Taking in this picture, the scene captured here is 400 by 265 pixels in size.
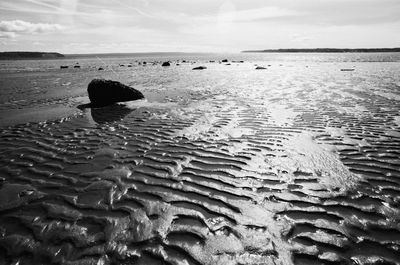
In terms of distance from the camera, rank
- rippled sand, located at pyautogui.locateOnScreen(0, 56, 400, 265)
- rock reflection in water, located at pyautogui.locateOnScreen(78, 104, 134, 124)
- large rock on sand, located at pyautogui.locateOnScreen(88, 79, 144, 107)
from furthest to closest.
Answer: large rock on sand, located at pyautogui.locateOnScreen(88, 79, 144, 107), rock reflection in water, located at pyautogui.locateOnScreen(78, 104, 134, 124), rippled sand, located at pyautogui.locateOnScreen(0, 56, 400, 265)

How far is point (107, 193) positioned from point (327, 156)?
6144 millimetres

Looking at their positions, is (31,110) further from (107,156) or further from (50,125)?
(107,156)

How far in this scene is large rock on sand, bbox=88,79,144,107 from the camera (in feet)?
54.1

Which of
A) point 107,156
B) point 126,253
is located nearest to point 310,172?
point 126,253

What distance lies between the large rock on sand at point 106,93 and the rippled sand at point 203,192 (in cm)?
507

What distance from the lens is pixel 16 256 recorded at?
13.4 feet

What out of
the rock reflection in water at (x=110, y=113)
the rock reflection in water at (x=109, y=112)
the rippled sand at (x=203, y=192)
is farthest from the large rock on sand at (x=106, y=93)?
the rippled sand at (x=203, y=192)

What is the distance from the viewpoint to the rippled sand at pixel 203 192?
420 centimetres

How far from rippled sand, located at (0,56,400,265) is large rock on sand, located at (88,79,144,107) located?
5067mm

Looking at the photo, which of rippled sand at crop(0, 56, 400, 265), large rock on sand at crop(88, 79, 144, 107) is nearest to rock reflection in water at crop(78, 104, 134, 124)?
large rock on sand at crop(88, 79, 144, 107)

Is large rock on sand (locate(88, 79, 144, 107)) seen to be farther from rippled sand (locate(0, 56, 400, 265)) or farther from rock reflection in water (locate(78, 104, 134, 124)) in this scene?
rippled sand (locate(0, 56, 400, 265))

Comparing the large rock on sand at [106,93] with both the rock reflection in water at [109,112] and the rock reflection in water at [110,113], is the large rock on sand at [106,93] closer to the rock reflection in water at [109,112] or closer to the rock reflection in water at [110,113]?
the rock reflection in water at [109,112]

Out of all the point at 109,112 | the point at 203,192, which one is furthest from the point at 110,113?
the point at 203,192

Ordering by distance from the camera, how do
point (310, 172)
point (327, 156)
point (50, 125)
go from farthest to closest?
1. point (50, 125)
2. point (327, 156)
3. point (310, 172)
